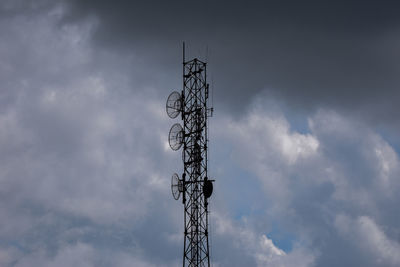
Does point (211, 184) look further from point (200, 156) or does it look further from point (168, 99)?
point (168, 99)

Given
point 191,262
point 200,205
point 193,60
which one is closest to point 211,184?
point 200,205

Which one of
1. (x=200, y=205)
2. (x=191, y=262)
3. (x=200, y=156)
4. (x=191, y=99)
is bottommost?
(x=191, y=262)

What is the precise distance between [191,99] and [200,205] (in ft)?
41.0

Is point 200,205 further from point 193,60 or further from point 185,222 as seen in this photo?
point 193,60

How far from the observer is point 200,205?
250 feet

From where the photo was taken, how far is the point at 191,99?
79.9 metres

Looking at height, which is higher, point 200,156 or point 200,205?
point 200,156

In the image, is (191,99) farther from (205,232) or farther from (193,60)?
(205,232)

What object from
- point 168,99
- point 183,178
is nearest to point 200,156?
point 183,178

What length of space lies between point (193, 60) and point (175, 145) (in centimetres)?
1017

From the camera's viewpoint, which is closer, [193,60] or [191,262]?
[191,262]

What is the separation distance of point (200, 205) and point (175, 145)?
7.74 meters

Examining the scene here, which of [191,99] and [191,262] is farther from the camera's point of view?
[191,99]

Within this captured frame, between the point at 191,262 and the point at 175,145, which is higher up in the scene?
the point at 175,145
